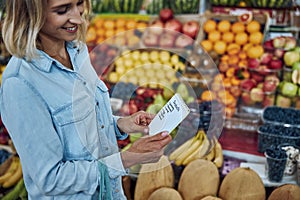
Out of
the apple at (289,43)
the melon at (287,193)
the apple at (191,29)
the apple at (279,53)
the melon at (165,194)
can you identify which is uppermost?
the apple at (191,29)

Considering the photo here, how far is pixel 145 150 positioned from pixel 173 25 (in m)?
2.01

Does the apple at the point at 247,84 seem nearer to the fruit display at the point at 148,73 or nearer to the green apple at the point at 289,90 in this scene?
the green apple at the point at 289,90

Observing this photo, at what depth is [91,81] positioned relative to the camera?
125 centimetres

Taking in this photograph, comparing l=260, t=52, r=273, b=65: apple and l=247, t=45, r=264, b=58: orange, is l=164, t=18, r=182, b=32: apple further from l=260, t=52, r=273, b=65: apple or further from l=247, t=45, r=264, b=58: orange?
l=260, t=52, r=273, b=65: apple

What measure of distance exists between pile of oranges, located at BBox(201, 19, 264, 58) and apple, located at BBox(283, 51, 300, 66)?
201mm

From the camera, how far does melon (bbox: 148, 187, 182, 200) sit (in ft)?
5.52

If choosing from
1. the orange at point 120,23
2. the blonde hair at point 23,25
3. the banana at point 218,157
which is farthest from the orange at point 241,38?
the blonde hair at point 23,25

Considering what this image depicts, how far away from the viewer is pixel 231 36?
2898 millimetres

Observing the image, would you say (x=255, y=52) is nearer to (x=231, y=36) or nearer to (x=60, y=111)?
(x=231, y=36)

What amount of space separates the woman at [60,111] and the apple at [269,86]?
4.70 ft

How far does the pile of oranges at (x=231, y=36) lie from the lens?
9.34 feet

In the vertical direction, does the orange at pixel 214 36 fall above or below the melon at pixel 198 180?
above

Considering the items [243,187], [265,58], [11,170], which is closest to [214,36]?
[265,58]

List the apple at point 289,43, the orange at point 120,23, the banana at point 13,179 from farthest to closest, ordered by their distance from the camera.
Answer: the orange at point 120,23, the apple at point 289,43, the banana at point 13,179
